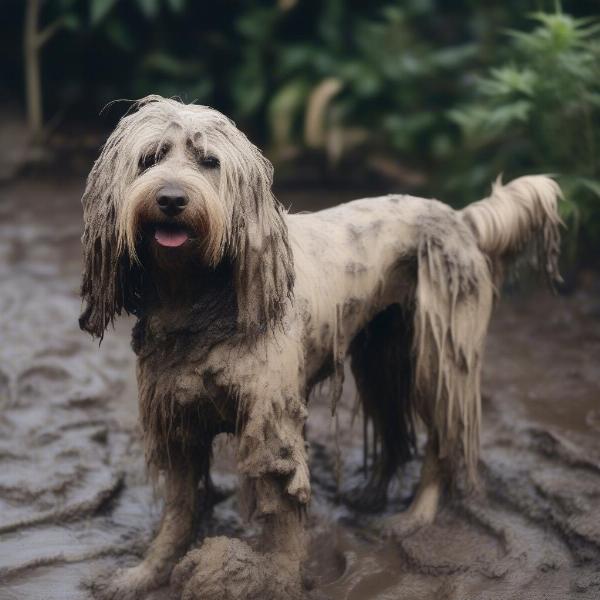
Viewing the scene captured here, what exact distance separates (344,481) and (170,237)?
7.48ft

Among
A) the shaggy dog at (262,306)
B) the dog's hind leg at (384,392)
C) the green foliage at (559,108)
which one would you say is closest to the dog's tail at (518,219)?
the shaggy dog at (262,306)

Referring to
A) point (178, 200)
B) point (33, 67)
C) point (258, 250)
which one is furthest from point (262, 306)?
point (33, 67)

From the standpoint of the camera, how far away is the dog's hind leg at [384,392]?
199 inches

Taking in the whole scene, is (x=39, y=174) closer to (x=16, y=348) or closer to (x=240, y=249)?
(x=16, y=348)

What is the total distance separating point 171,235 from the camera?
3.54 m

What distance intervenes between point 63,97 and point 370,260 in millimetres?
7792

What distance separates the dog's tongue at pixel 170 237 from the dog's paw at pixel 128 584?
1.53 metres

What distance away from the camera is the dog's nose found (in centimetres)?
343

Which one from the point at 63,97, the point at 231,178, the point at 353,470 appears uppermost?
the point at 231,178

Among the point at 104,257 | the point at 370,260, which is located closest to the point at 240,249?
the point at 104,257

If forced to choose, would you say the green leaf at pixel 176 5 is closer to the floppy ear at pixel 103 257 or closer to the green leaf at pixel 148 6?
the green leaf at pixel 148 6

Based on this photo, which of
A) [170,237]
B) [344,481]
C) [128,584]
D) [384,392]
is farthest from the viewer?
[344,481]

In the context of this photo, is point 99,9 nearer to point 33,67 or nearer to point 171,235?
point 33,67

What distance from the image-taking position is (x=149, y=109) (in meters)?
3.74
